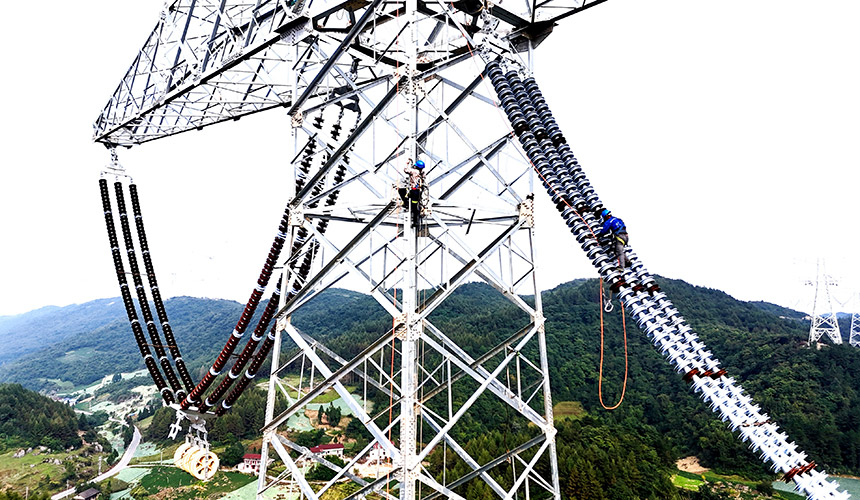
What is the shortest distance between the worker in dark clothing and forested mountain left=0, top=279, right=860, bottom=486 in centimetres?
3617

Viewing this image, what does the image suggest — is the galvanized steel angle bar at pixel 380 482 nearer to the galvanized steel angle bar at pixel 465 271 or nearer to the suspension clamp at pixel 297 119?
the galvanized steel angle bar at pixel 465 271

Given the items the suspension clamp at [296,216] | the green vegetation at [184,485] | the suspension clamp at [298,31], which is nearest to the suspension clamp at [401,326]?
the suspension clamp at [296,216]

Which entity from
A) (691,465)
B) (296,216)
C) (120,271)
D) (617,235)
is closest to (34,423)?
(120,271)

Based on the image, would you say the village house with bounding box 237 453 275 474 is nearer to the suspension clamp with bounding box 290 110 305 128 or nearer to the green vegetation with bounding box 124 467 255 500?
the green vegetation with bounding box 124 467 255 500

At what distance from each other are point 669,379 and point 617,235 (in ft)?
259

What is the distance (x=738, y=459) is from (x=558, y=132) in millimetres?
66837

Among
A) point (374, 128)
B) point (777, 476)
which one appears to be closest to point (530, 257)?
point (374, 128)

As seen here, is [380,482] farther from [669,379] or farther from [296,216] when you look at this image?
[669,379]

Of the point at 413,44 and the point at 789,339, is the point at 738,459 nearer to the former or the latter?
the point at 789,339

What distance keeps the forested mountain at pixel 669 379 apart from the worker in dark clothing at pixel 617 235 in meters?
36.2

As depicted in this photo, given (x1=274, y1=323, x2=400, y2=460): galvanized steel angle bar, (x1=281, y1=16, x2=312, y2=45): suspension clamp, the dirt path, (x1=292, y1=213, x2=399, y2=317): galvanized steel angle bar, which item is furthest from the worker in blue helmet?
the dirt path

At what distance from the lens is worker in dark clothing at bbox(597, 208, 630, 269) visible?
7.94 meters

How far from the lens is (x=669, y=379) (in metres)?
77.8

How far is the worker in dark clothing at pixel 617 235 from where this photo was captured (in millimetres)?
7938
